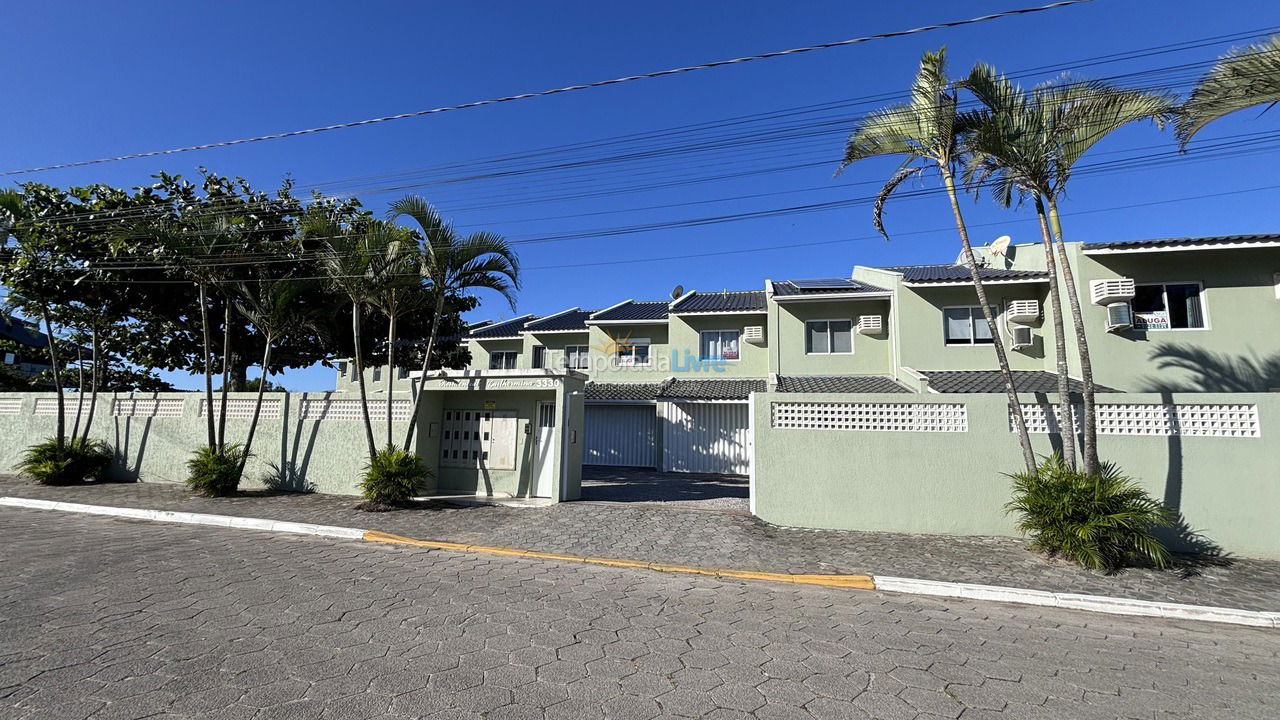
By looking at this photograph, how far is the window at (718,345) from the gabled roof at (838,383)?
8.74 feet

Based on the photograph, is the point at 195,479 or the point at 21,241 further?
the point at 21,241

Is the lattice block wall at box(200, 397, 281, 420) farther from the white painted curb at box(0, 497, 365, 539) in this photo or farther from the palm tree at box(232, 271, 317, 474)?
the white painted curb at box(0, 497, 365, 539)

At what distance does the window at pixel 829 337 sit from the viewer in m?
17.7

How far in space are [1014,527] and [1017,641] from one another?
3.92 m

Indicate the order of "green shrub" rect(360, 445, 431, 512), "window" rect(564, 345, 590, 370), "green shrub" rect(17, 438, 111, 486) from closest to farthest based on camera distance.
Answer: "green shrub" rect(360, 445, 431, 512), "green shrub" rect(17, 438, 111, 486), "window" rect(564, 345, 590, 370)

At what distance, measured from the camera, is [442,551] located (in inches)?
282

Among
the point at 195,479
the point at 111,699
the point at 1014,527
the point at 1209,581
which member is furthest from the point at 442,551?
the point at 1209,581

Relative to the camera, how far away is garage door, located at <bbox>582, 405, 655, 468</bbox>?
19578 mm

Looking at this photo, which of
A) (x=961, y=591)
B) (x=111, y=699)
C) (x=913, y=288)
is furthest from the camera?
(x=913, y=288)

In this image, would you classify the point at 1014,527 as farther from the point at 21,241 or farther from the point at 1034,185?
the point at 21,241

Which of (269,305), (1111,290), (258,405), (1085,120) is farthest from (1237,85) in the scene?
(258,405)

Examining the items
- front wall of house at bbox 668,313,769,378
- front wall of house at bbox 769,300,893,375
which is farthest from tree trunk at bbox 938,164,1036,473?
front wall of house at bbox 668,313,769,378

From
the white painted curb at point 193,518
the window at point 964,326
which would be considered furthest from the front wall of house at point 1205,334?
the white painted curb at point 193,518

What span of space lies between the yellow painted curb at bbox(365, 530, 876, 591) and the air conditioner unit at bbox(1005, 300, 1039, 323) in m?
10.8
